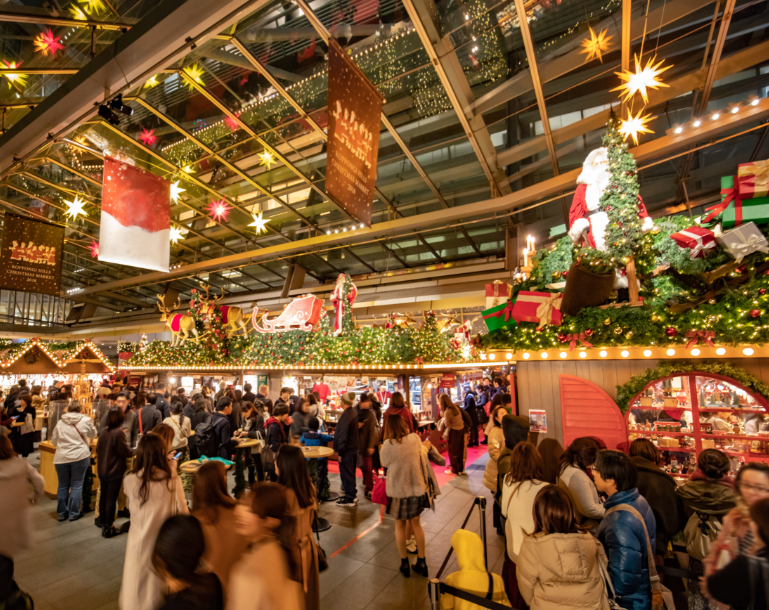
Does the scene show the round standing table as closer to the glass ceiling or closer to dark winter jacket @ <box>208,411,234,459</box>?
dark winter jacket @ <box>208,411,234,459</box>

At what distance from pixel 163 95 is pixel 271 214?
202 inches

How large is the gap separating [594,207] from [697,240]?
1189 mm

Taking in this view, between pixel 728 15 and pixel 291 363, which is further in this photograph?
pixel 291 363

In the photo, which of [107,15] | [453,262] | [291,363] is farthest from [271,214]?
[107,15]

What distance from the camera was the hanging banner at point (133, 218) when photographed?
5.63 meters

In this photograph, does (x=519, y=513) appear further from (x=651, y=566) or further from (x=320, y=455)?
(x=320, y=455)

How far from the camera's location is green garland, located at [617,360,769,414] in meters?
4.62

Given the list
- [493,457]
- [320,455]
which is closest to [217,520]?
[320,455]

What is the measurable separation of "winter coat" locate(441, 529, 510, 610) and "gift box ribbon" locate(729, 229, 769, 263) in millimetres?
4283

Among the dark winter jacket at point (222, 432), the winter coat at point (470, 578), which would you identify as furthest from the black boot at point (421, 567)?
the dark winter jacket at point (222, 432)

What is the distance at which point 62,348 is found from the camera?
41.2 feet

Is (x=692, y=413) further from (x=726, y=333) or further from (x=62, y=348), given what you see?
(x=62, y=348)

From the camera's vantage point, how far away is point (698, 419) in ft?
16.5

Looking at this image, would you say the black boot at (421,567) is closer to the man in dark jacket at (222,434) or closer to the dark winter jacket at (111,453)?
the dark winter jacket at (111,453)
